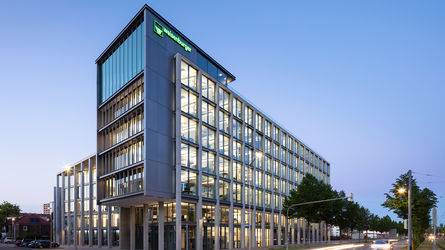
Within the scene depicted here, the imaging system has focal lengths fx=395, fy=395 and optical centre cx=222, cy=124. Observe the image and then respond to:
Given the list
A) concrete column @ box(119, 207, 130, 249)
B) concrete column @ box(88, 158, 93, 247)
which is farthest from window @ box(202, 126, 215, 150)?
concrete column @ box(88, 158, 93, 247)

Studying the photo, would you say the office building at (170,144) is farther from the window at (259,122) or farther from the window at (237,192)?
the window at (259,122)

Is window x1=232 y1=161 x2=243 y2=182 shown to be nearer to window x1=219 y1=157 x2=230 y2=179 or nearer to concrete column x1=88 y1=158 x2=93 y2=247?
window x1=219 y1=157 x2=230 y2=179

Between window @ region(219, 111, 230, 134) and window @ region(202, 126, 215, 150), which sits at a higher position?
window @ region(219, 111, 230, 134)

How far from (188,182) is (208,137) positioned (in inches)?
325

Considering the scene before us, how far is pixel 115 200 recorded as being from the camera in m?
53.6

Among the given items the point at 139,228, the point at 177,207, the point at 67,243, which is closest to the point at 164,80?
the point at 177,207

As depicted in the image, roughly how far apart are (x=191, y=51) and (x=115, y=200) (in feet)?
77.0

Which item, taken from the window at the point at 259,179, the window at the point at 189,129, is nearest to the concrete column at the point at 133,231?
the window at the point at 189,129

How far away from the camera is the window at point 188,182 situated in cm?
5009

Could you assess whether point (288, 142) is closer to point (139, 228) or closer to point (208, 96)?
point (208, 96)

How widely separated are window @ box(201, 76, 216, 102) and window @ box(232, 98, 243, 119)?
6.87 m

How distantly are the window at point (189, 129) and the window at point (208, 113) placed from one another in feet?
8.04

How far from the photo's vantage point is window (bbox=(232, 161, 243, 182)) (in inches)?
2513

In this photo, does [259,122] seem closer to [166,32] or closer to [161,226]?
[166,32]
